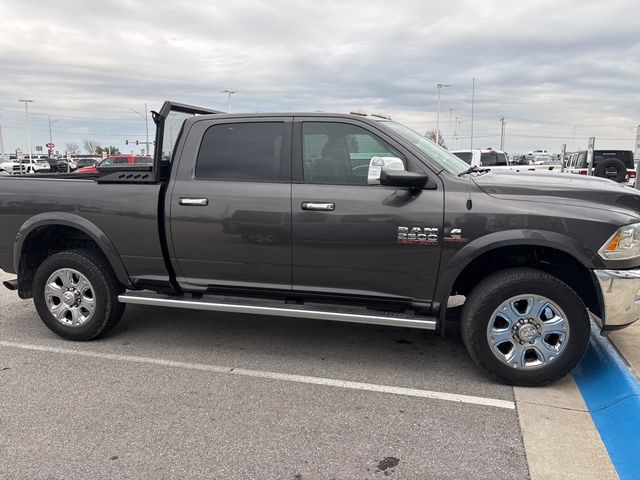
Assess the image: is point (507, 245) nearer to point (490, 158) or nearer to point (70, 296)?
point (70, 296)

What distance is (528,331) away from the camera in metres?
3.80

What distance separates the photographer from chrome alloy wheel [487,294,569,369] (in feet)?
12.3

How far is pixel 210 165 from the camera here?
446 cm

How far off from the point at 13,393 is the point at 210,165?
7.40 feet

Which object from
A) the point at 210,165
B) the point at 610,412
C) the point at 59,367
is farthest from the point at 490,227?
the point at 59,367

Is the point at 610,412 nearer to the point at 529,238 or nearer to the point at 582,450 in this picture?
the point at 582,450

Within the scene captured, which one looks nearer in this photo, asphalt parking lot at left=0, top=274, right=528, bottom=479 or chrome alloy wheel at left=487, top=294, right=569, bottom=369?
asphalt parking lot at left=0, top=274, right=528, bottom=479

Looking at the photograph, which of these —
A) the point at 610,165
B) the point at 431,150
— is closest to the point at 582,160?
the point at 610,165

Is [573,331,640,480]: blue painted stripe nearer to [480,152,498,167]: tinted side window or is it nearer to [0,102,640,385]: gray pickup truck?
[0,102,640,385]: gray pickup truck

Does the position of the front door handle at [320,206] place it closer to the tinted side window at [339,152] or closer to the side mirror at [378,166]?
the tinted side window at [339,152]

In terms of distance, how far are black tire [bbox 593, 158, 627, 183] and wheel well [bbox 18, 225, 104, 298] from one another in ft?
51.1

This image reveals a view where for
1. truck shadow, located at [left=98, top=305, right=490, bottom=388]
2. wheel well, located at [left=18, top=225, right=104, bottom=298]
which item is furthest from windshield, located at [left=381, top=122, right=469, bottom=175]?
wheel well, located at [left=18, top=225, right=104, bottom=298]

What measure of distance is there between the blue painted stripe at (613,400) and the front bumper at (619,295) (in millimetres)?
436

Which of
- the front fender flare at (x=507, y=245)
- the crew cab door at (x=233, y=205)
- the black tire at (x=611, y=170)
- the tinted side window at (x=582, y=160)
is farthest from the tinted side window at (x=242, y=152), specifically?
the tinted side window at (x=582, y=160)
